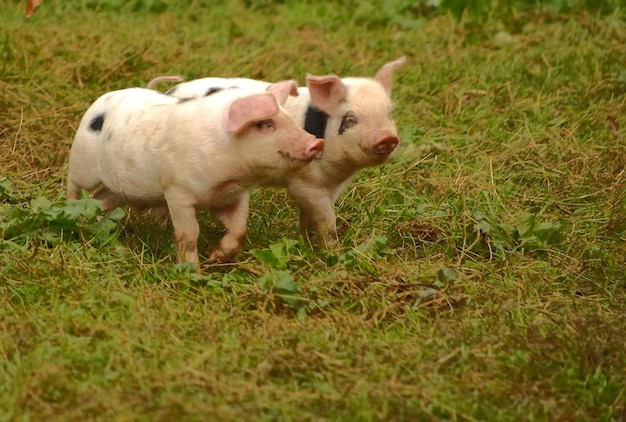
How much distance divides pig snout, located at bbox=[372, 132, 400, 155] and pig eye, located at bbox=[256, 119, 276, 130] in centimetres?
59

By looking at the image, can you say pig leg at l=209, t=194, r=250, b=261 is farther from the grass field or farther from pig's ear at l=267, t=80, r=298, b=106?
pig's ear at l=267, t=80, r=298, b=106

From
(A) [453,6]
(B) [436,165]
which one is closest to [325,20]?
(A) [453,6]

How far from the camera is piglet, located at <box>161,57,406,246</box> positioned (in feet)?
19.2

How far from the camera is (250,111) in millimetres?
5320

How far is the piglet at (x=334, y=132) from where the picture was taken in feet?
19.2

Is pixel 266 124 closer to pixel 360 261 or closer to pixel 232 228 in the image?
pixel 232 228

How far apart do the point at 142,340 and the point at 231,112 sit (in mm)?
1186

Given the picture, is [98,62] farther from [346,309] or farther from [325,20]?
[346,309]

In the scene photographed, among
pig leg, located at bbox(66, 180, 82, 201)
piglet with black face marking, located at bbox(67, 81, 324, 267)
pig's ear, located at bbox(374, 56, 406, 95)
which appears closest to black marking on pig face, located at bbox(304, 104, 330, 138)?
piglet with black face marking, located at bbox(67, 81, 324, 267)

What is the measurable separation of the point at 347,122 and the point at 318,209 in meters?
0.49

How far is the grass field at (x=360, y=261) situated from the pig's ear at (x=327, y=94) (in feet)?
2.33

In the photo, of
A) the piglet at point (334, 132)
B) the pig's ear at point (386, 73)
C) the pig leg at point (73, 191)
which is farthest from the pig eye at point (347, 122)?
the pig leg at point (73, 191)

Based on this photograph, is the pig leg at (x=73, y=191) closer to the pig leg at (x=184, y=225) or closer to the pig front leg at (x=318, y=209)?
the pig leg at (x=184, y=225)

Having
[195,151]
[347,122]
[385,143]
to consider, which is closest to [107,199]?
[195,151]
